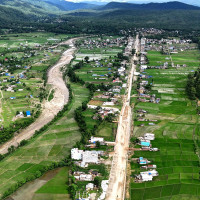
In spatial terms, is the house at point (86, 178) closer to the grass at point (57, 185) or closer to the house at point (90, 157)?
the grass at point (57, 185)

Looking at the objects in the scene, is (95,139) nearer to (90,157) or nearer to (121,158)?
(90,157)

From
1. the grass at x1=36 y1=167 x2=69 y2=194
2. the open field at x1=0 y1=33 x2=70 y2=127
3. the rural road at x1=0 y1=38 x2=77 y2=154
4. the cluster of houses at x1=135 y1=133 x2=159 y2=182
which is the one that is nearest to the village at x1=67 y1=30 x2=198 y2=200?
the cluster of houses at x1=135 y1=133 x2=159 y2=182

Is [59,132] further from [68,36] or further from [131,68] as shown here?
[68,36]

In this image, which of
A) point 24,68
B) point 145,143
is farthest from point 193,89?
point 24,68

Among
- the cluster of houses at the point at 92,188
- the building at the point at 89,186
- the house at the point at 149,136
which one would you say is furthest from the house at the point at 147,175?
the house at the point at 149,136

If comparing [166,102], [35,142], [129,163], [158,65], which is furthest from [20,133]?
[158,65]

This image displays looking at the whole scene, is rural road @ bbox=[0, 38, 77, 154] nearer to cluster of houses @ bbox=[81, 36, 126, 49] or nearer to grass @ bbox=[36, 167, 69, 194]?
grass @ bbox=[36, 167, 69, 194]
